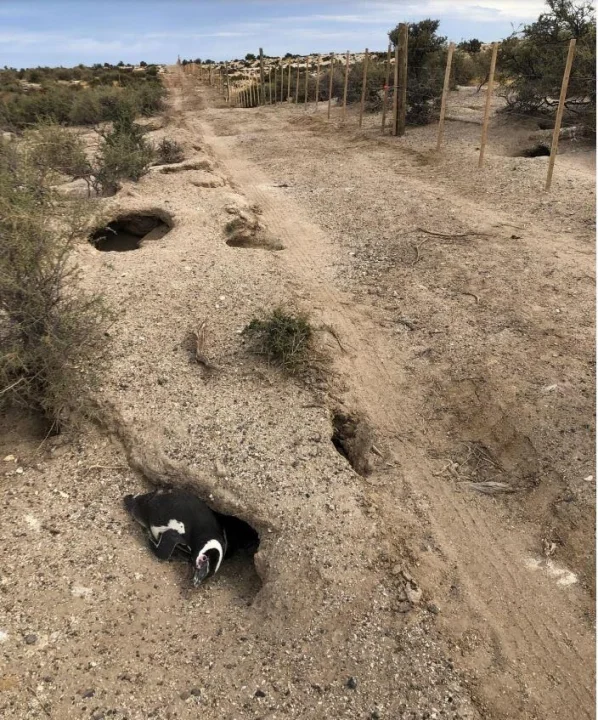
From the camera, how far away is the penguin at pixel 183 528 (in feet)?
11.3

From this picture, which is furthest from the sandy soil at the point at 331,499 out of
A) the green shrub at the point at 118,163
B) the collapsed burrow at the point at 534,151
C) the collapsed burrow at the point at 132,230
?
the collapsed burrow at the point at 534,151

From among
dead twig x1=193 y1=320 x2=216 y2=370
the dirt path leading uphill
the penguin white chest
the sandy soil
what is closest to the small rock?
the sandy soil

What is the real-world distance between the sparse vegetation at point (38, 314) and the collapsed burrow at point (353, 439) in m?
2.09

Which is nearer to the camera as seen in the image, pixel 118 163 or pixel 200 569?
pixel 200 569

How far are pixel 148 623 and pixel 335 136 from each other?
1550 cm

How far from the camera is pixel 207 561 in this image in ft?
11.2

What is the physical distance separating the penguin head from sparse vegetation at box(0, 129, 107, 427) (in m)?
1.64

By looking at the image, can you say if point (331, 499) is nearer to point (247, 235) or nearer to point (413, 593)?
point (413, 593)

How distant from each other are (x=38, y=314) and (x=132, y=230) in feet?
18.0

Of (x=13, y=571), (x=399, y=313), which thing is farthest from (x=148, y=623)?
(x=399, y=313)

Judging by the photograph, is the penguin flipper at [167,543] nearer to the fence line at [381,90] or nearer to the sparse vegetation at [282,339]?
the sparse vegetation at [282,339]

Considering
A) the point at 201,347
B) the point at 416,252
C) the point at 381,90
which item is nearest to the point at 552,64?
the point at 381,90

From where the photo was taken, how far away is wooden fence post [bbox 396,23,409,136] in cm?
1380

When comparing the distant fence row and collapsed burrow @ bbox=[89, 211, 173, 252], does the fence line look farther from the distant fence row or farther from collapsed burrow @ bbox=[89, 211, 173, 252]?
collapsed burrow @ bbox=[89, 211, 173, 252]
